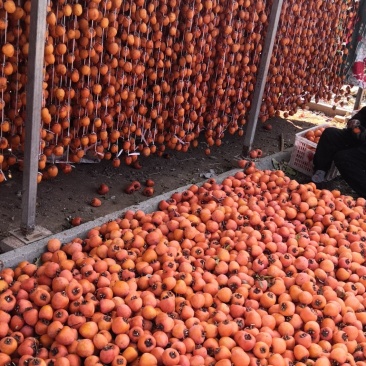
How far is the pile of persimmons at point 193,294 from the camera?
7.82 feet

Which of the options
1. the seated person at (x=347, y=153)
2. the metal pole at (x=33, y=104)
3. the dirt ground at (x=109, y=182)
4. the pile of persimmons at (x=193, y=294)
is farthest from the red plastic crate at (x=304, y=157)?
the metal pole at (x=33, y=104)

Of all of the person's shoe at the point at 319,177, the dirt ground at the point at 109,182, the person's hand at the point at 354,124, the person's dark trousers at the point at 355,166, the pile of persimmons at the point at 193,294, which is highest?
the person's hand at the point at 354,124

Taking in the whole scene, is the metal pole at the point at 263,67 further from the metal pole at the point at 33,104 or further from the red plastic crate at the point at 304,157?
the metal pole at the point at 33,104

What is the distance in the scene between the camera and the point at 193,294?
277 centimetres

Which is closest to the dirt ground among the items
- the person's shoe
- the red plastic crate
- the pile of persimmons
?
the red plastic crate

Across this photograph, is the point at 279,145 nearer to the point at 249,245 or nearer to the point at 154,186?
the point at 154,186

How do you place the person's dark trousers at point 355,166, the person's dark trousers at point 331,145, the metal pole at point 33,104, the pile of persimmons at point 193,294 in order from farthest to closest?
1. the person's dark trousers at point 331,145
2. the person's dark trousers at point 355,166
3. the metal pole at point 33,104
4. the pile of persimmons at point 193,294

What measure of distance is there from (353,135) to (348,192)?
2.33 feet

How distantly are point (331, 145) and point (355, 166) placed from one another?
463 millimetres

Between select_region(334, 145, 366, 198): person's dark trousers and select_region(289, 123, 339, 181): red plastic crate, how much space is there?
0.49m

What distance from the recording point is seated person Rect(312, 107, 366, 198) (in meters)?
4.96

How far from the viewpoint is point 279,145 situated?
644 cm

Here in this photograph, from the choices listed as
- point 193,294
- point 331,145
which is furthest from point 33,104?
point 331,145

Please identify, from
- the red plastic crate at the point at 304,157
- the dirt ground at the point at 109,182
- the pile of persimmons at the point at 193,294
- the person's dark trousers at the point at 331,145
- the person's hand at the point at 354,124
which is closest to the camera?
the pile of persimmons at the point at 193,294
